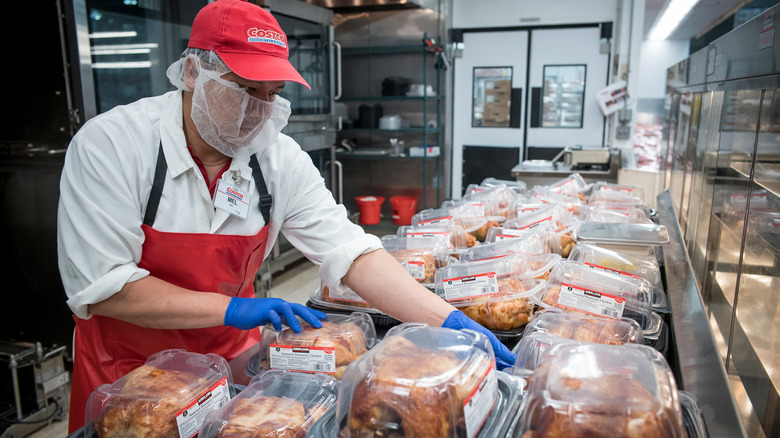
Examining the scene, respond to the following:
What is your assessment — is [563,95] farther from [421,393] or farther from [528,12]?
[421,393]

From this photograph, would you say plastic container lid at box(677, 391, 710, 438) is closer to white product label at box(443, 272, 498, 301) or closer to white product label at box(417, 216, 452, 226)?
white product label at box(443, 272, 498, 301)

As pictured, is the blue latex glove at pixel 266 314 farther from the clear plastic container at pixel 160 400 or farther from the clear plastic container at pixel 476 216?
the clear plastic container at pixel 476 216

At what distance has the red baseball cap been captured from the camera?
1326 mm

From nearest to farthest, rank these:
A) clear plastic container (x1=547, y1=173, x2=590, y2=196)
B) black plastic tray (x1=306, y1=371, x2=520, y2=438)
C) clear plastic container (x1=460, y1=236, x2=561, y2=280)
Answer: black plastic tray (x1=306, y1=371, x2=520, y2=438) < clear plastic container (x1=460, y1=236, x2=561, y2=280) < clear plastic container (x1=547, y1=173, x2=590, y2=196)

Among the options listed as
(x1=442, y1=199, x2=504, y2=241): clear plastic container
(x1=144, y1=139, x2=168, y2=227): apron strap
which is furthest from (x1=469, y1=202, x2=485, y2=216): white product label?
(x1=144, y1=139, x2=168, y2=227): apron strap

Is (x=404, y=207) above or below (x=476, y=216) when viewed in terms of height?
below

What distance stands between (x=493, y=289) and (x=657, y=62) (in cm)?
1131

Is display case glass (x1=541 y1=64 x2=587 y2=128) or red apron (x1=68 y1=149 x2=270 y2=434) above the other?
display case glass (x1=541 y1=64 x2=587 y2=128)

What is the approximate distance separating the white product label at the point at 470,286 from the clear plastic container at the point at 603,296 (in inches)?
5.1

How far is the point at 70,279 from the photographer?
1.29m

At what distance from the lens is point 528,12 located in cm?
634

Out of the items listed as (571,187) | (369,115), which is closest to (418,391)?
(571,187)

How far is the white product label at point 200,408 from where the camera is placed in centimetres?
91

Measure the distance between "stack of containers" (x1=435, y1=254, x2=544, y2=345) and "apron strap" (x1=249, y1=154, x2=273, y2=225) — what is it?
1.89 feet
